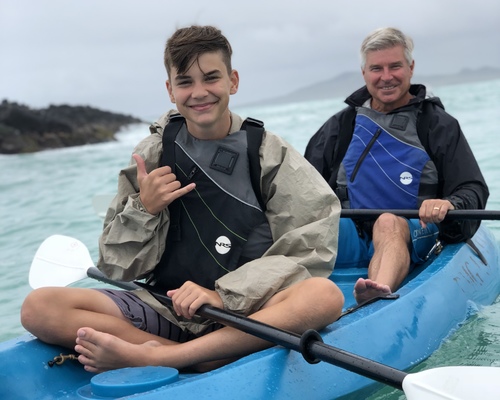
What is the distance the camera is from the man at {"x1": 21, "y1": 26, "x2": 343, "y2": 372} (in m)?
2.33

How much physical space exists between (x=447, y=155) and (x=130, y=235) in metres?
1.62

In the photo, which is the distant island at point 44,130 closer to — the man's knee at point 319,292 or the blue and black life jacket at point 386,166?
the blue and black life jacket at point 386,166

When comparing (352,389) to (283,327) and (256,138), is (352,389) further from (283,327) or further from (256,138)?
(256,138)

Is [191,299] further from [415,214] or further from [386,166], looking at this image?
[386,166]

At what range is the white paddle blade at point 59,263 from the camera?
3283 mm

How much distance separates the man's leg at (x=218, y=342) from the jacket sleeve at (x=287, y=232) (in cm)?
6

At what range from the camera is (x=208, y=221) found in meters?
2.54

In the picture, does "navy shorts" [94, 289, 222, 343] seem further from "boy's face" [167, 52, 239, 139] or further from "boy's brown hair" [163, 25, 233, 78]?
"boy's brown hair" [163, 25, 233, 78]

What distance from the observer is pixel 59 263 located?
339cm

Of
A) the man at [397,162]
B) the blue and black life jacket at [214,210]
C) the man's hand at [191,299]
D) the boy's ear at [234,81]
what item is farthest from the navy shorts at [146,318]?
the man at [397,162]

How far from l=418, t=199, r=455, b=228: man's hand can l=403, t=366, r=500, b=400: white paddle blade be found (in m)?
1.29

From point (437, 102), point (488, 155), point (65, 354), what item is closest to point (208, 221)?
point (65, 354)

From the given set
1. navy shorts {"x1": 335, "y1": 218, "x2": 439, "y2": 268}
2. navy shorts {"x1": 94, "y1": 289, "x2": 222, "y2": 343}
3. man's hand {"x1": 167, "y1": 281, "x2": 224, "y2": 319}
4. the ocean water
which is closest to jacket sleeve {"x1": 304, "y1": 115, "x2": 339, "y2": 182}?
navy shorts {"x1": 335, "y1": 218, "x2": 439, "y2": 268}

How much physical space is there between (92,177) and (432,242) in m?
10.5
